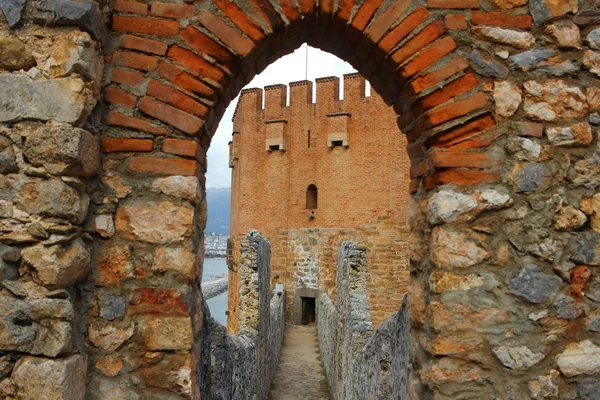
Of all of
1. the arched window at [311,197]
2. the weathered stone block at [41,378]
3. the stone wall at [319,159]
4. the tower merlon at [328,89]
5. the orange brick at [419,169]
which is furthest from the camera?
the arched window at [311,197]

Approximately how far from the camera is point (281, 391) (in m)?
9.41

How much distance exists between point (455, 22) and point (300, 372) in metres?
9.63

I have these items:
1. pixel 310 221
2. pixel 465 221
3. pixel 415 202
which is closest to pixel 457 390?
pixel 465 221

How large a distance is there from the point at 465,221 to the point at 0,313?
2099 millimetres

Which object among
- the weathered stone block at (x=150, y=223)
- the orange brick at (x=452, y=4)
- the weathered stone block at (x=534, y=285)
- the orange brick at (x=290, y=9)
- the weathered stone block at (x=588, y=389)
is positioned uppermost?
the orange brick at (x=452, y=4)

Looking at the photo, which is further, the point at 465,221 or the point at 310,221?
the point at 310,221

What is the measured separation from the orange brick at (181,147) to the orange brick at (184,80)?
0.84 feet

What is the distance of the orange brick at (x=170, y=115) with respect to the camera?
235cm

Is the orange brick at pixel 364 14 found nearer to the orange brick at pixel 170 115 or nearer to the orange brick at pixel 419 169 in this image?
the orange brick at pixel 419 169

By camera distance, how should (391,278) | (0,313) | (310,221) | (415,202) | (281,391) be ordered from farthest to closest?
1. (310,221)
2. (391,278)
3. (281,391)
4. (415,202)
5. (0,313)

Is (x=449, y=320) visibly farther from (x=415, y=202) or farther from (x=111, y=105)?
(x=111, y=105)

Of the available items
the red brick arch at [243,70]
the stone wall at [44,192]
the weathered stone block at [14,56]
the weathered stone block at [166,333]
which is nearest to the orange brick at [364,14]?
the red brick arch at [243,70]

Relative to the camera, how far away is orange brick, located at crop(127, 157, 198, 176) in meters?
2.35

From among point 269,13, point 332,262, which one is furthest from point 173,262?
point 332,262
